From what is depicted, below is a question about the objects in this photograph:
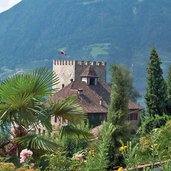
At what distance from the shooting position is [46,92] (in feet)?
28.8

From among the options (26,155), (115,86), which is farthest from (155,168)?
(115,86)

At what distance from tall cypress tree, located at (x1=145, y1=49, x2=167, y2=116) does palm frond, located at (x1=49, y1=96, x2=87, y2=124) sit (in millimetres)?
30550

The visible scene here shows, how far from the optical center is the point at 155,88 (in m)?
41.1

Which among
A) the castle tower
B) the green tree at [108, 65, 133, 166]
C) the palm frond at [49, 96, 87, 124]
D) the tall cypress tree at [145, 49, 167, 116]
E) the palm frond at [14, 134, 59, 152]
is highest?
the castle tower

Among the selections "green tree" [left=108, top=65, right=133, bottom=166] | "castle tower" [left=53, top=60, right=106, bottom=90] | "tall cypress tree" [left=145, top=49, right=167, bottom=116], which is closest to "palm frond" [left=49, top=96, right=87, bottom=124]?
"green tree" [left=108, top=65, right=133, bottom=166]

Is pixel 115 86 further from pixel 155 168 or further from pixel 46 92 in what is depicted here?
pixel 155 168

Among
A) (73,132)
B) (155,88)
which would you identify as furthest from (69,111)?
(155,88)

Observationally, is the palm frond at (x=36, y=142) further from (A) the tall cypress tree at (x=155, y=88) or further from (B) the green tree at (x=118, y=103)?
(A) the tall cypress tree at (x=155, y=88)

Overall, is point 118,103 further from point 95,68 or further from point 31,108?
point 95,68

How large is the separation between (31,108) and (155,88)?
33050 mm

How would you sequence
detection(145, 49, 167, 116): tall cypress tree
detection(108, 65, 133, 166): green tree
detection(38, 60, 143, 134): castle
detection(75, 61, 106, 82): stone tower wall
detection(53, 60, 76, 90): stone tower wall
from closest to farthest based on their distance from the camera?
1. detection(108, 65, 133, 166): green tree
2. detection(145, 49, 167, 116): tall cypress tree
3. detection(38, 60, 143, 134): castle
4. detection(53, 60, 76, 90): stone tower wall
5. detection(75, 61, 106, 82): stone tower wall

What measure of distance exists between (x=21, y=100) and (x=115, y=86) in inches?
571

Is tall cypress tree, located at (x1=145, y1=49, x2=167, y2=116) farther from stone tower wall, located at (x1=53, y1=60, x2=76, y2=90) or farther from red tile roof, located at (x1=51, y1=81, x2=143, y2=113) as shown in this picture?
stone tower wall, located at (x1=53, y1=60, x2=76, y2=90)

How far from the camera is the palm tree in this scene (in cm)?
827
